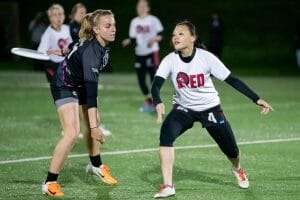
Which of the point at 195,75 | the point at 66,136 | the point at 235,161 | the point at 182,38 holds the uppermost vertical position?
the point at 182,38

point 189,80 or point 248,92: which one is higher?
point 189,80

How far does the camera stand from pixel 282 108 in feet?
52.5

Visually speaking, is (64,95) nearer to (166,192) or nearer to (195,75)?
(195,75)

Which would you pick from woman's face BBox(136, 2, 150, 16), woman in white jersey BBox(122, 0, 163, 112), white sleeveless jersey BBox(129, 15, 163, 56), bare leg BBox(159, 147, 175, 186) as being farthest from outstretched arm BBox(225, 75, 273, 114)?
woman's face BBox(136, 2, 150, 16)

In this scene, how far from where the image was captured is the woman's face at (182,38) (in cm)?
826

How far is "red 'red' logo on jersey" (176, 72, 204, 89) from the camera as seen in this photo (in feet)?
27.3

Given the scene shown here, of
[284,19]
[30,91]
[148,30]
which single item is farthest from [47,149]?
[284,19]

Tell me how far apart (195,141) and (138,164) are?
6.88ft

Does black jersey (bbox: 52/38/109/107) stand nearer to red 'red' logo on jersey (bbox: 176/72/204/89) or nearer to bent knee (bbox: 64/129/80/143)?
bent knee (bbox: 64/129/80/143)

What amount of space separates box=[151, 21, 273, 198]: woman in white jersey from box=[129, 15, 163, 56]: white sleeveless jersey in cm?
816

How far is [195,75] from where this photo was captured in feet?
27.3

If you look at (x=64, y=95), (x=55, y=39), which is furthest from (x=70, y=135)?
(x=55, y=39)

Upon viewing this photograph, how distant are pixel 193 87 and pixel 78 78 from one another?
125 cm

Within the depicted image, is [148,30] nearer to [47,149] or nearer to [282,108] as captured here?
[282,108]
